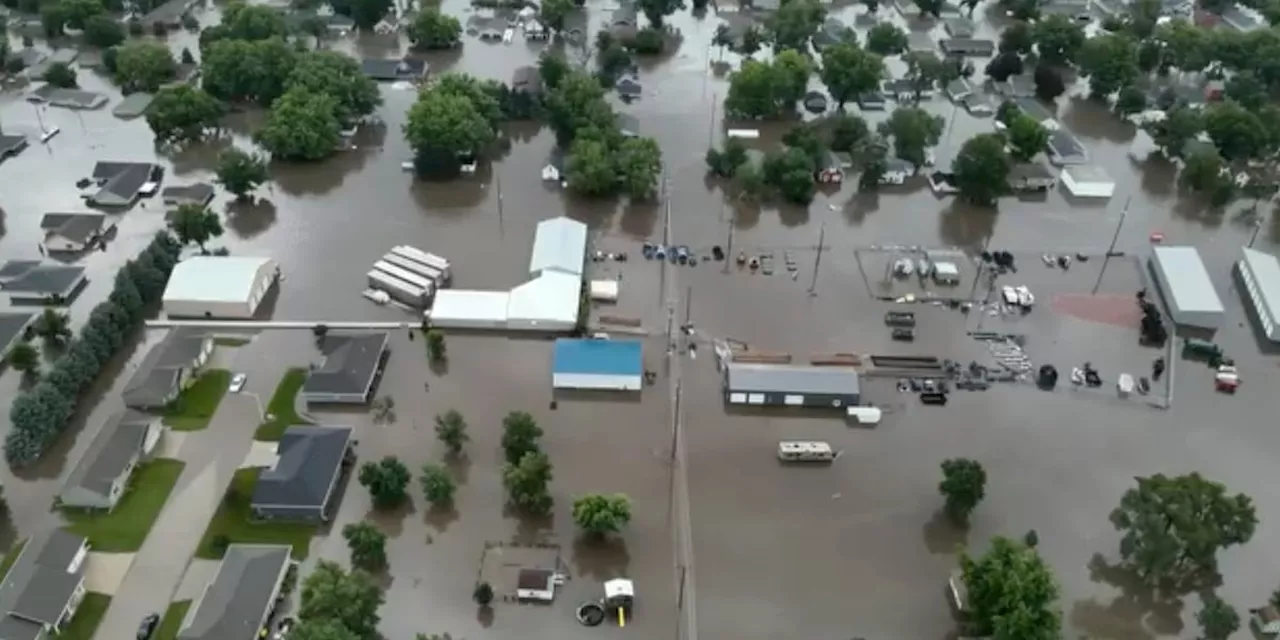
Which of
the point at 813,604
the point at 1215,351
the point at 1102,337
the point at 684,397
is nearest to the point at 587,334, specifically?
the point at 684,397

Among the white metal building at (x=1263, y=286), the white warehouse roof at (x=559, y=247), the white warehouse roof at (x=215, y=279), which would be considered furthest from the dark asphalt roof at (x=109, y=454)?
the white metal building at (x=1263, y=286)

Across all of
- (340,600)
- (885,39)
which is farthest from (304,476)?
(885,39)

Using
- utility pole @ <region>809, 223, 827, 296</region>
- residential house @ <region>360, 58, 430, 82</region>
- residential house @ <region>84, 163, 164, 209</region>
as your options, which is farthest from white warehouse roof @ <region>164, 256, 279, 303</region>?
utility pole @ <region>809, 223, 827, 296</region>

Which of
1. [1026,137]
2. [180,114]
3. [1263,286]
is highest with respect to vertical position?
[1026,137]

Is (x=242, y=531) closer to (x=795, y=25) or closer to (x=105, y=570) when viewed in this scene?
(x=105, y=570)

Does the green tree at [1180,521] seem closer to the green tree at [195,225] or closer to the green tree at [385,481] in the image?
the green tree at [385,481]

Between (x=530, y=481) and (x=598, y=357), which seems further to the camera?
(x=598, y=357)
